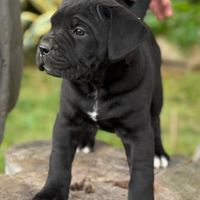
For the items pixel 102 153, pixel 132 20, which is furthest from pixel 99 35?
pixel 102 153

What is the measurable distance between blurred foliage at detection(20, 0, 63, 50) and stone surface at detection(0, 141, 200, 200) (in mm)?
3945

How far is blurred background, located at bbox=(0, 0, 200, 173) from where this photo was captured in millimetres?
5539

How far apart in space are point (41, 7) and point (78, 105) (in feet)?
18.2

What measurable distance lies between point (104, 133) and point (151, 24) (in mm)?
2746

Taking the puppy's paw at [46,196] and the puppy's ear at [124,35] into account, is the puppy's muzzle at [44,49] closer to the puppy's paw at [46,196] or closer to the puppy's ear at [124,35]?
the puppy's ear at [124,35]

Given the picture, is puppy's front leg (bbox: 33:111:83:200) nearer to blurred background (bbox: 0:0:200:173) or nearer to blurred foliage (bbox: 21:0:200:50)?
blurred background (bbox: 0:0:200:173)

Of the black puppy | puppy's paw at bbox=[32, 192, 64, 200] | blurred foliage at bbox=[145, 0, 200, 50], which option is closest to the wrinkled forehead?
the black puppy

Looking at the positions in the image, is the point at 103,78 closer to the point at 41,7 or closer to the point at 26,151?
the point at 26,151

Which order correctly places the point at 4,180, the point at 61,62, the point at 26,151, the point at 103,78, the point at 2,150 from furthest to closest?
the point at 2,150, the point at 26,151, the point at 4,180, the point at 103,78, the point at 61,62

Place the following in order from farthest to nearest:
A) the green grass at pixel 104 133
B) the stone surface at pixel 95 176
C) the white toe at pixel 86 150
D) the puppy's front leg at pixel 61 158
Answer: the green grass at pixel 104 133 < the white toe at pixel 86 150 < the stone surface at pixel 95 176 < the puppy's front leg at pixel 61 158

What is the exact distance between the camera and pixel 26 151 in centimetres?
334

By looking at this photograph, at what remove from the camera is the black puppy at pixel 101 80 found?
231cm

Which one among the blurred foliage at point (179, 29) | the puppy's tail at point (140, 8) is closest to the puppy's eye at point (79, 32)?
the puppy's tail at point (140, 8)

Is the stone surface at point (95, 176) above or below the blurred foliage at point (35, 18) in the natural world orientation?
above
